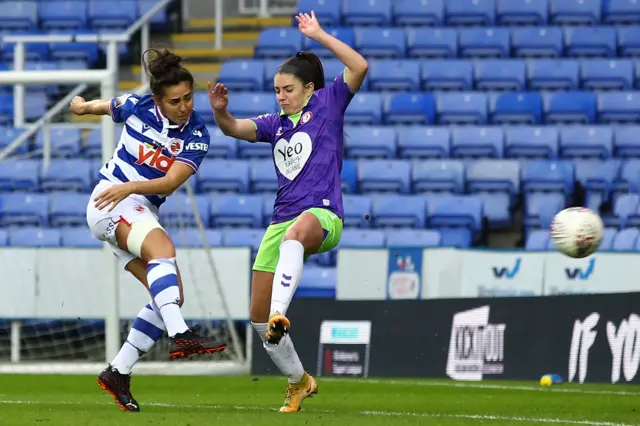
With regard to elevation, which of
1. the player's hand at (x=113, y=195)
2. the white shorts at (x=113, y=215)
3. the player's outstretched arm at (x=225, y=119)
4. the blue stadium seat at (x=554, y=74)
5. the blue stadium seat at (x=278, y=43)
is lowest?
the white shorts at (x=113, y=215)

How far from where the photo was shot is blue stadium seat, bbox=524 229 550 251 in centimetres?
1440

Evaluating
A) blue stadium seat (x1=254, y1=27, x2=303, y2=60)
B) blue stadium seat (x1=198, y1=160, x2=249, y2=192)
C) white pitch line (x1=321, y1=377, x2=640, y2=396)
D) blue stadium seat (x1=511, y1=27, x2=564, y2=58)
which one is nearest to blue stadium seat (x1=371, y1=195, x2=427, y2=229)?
blue stadium seat (x1=198, y1=160, x2=249, y2=192)

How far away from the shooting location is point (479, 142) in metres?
16.6

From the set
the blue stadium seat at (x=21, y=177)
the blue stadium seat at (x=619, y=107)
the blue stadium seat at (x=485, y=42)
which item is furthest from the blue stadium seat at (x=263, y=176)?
the blue stadium seat at (x=619, y=107)

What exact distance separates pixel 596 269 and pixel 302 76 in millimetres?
6066

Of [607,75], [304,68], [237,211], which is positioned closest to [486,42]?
[607,75]

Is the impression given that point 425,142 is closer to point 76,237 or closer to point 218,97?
point 76,237

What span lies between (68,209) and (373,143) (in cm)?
401

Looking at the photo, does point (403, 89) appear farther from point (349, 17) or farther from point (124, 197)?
point (124, 197)

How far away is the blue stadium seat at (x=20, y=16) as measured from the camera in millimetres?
19609

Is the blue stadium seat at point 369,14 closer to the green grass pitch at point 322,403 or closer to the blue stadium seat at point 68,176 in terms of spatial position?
the blue stadium seat at point 68,176

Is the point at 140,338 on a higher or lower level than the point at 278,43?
lower

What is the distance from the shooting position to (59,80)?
42.3 feet

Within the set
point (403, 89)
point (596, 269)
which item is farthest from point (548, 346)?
point (403, 89)
